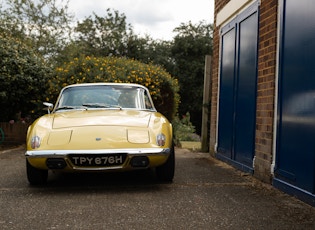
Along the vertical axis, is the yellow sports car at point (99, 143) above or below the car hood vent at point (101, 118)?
below

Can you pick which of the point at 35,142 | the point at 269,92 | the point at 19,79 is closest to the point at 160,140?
the point at 35,142

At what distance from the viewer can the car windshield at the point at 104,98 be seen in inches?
241

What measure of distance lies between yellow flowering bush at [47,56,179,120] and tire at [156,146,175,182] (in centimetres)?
Answer: 587

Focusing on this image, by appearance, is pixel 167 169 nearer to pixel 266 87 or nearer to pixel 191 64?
pixel 266 87

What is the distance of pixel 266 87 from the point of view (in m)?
5.53

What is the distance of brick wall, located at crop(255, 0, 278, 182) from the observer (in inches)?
209

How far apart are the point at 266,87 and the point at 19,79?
7.20m

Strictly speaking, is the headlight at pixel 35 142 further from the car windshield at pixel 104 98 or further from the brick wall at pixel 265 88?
the brick wall at pixel 265 88

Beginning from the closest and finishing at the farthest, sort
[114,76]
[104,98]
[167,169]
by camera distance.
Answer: [167,169] → [104,98] → [114,76]

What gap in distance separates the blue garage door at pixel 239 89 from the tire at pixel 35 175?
2.86 m

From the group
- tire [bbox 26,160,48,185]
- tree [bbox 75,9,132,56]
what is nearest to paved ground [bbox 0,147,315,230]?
tire [bbox 26,160,48,185]

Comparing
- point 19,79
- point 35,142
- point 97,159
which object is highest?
point 19,79

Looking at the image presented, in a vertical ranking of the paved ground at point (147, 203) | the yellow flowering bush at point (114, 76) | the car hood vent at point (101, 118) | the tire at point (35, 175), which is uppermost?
the yellow flowering bush at point (114, 76)

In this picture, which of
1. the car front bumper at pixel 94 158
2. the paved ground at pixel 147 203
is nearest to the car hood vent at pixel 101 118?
the car front bumper at pixel 94 158
